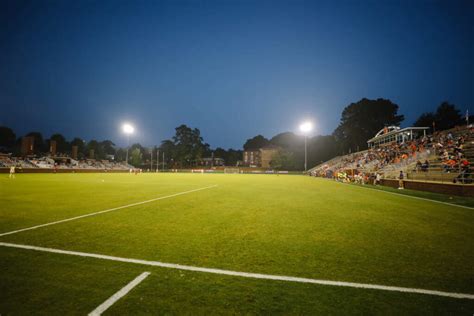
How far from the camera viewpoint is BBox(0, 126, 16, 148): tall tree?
291 feet

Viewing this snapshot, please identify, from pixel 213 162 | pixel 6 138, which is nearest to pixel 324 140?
pixel 213 162

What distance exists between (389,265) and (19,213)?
30.7 ft

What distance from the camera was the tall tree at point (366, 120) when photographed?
210 feet

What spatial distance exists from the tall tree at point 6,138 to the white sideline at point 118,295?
125377mm

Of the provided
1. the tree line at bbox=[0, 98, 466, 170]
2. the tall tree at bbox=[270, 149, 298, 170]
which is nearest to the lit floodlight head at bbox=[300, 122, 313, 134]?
the tree line at bbox=[0, 98, 466, 170]

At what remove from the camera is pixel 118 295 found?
2.48m

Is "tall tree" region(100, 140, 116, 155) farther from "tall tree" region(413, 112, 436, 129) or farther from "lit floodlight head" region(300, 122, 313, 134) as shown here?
"tall tree" region(413, 112, 436, 129)

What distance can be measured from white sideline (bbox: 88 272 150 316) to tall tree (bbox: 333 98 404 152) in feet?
231

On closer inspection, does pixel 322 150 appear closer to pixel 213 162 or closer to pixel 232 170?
pixel 232 170

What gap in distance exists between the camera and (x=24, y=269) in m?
3.10

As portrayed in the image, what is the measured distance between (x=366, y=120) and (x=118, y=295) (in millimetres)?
75143

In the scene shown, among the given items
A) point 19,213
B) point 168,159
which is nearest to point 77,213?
point 19,213

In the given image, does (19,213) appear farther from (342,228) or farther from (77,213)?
(342,228)

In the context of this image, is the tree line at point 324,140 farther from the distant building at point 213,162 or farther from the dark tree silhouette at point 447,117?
the distant building at point 213,162
